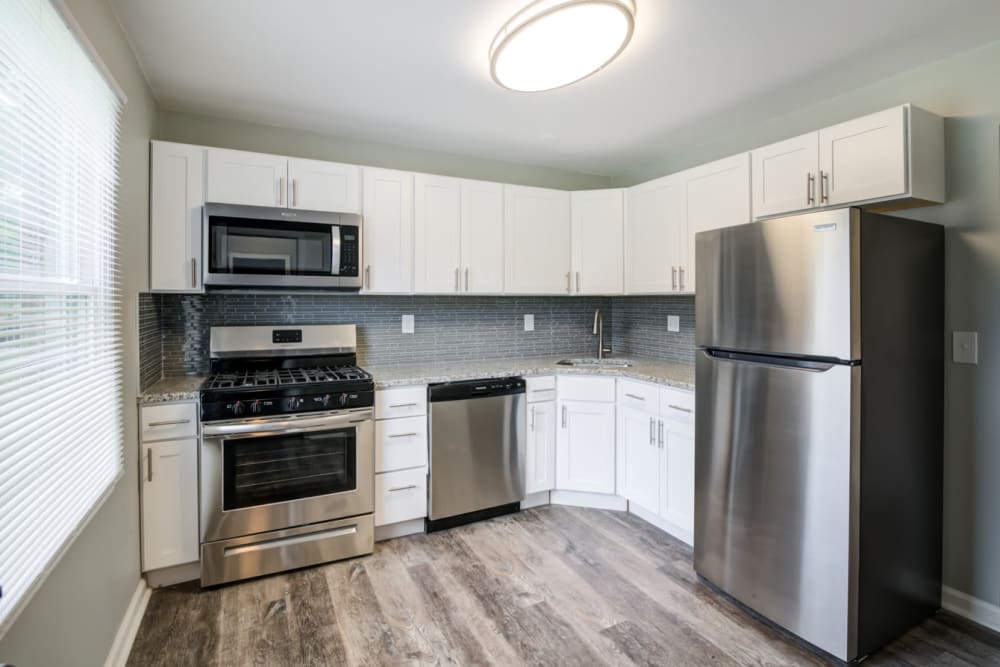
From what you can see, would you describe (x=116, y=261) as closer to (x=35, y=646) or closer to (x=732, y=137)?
(x=35, y=646)

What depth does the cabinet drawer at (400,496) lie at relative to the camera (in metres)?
2.81

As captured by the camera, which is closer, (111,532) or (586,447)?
(111,532)

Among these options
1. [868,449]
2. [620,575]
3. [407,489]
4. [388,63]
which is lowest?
[620,575]

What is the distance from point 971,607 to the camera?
6.97 feet

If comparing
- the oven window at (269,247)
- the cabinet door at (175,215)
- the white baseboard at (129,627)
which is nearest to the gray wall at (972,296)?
the oven window at (269,247)

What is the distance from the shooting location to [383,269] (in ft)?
10.2

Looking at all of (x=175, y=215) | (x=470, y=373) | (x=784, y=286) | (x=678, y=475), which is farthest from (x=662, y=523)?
(x=175, y=215)

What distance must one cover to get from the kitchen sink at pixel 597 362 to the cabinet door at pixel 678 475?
0.78 meters

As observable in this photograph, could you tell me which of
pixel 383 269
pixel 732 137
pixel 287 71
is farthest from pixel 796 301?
pixel 287 71

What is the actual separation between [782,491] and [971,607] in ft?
3.35

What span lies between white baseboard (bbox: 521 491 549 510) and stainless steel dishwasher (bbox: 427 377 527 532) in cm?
7

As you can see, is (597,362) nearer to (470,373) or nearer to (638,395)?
(638,395)

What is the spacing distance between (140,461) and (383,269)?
156 centimetres

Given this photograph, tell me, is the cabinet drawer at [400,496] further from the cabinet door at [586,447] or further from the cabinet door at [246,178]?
the cabinet door at [246,178]
